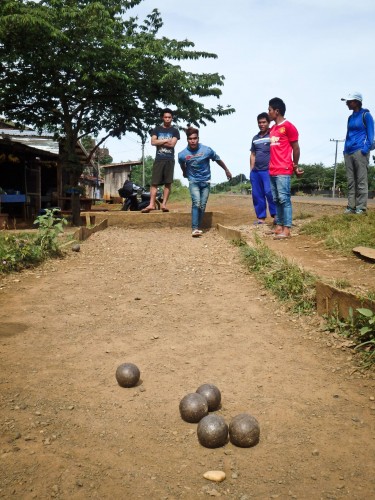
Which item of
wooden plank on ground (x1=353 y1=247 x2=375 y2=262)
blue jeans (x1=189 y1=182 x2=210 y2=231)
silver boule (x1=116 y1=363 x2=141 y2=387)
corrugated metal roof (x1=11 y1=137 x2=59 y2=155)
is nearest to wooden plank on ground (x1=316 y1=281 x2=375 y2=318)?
wooden plank on ground (x1=353 y1=247 x2=375 y2=262)

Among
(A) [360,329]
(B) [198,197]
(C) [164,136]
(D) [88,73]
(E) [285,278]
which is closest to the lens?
(A) [360,329]

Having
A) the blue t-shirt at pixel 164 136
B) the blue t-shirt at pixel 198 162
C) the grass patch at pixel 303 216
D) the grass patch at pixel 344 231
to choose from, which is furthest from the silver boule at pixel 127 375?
the grass patch at pixel 303 216

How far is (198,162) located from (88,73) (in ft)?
22.6

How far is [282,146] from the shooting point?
24.4 feet

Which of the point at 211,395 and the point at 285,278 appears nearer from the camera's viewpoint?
the point at 211,395

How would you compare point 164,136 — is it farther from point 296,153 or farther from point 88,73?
point 88,73

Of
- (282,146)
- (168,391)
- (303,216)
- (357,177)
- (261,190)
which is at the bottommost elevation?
(168,391)

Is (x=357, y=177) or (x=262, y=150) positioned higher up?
(x=262, y=150)

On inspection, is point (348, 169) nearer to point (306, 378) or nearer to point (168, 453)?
point (306, 378)

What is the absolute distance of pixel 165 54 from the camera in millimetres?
14500

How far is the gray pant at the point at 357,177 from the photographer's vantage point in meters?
8.32

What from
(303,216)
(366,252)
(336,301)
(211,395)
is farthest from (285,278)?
(303,216)

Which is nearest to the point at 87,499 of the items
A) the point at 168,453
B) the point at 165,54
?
the point at 168,453

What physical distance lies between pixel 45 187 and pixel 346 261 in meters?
20.5
